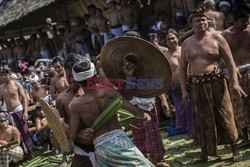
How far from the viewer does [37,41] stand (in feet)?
58.9

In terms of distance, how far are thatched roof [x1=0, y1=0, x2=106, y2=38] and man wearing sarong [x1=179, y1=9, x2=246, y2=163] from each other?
8.87 m

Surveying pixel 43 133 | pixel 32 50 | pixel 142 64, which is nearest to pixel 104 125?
pixel 142 64

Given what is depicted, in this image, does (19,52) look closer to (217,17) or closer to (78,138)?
(217,17)

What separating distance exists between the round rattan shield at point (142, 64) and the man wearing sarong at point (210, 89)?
146 centimetres

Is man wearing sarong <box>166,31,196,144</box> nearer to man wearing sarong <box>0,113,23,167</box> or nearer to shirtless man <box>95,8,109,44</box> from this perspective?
man wearing sarong <box>0,113,23,167</box>

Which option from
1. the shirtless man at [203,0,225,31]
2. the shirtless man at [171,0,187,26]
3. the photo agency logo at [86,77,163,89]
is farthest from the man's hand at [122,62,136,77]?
the shirtless man at [171,0,187,26]

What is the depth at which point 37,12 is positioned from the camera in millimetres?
15750

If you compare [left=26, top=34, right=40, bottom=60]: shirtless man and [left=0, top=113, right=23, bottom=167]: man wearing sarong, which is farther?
[left=26, top=34, right=40, bottom=60]: shirtless man

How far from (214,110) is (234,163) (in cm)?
68

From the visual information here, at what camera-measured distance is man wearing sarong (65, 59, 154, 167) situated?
3.98 m

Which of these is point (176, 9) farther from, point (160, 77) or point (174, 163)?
point (160, 77)

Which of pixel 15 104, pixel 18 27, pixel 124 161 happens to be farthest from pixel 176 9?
pixel 18 27

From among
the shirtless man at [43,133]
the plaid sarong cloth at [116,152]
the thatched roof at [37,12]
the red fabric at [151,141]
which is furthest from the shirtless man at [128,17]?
the plaid sarong cloth at [116,152]

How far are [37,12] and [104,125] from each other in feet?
40.2
